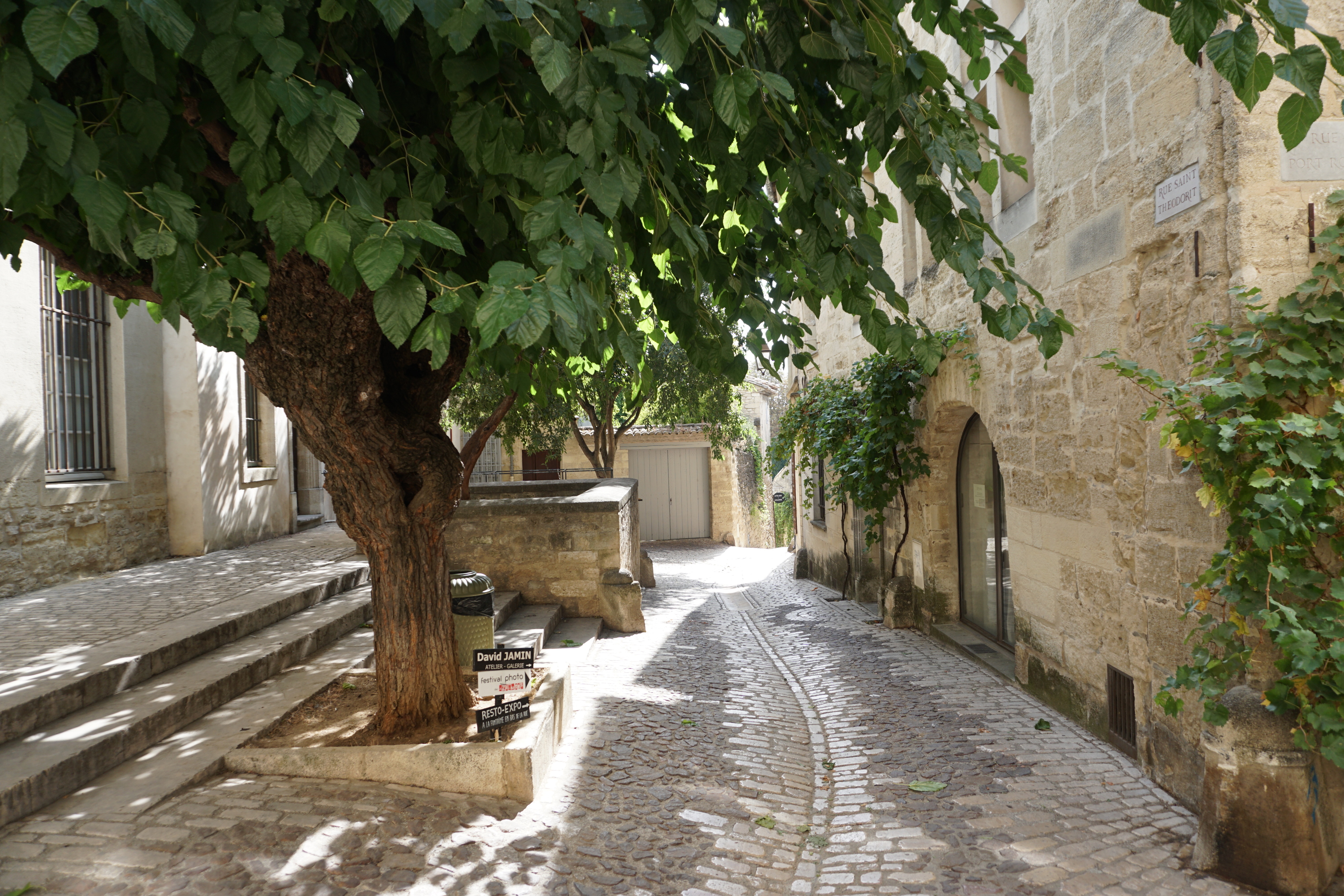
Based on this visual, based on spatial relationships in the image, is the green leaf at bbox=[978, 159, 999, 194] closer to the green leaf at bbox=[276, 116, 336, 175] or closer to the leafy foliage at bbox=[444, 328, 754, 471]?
the green leaf at bbox=[276, 116, 336, 175]

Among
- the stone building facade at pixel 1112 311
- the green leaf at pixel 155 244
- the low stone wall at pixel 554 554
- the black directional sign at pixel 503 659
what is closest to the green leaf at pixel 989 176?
the stone building facade at pixel 1112 311

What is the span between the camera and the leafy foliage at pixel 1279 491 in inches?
108

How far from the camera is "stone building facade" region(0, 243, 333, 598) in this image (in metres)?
6.39

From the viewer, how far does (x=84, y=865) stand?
2586 millimetres

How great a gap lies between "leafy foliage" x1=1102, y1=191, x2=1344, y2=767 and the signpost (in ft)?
8.42

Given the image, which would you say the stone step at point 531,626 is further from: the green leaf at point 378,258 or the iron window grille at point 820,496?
the iron window grille at point 820,496

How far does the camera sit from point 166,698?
3.86 m

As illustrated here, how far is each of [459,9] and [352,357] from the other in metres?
1.89

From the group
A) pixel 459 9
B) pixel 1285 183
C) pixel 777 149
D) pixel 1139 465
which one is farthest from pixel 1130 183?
pixel 459 9

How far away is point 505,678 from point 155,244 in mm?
2333

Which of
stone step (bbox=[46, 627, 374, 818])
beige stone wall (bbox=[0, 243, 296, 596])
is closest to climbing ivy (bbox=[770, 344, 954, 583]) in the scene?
stone step (bbox=[46, 627, 374, 818])

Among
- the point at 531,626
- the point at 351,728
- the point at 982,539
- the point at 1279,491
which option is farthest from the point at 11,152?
the point at 982,539

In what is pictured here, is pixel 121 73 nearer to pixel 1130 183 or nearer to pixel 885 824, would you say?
pixel 885 824

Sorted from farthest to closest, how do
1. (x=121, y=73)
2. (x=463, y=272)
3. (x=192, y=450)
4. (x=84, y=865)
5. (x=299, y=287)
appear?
(x=192, y=450)
(x=299, y=287)
(x=463, y=272)
(x=84, y=865)
(x=121, y=73)
